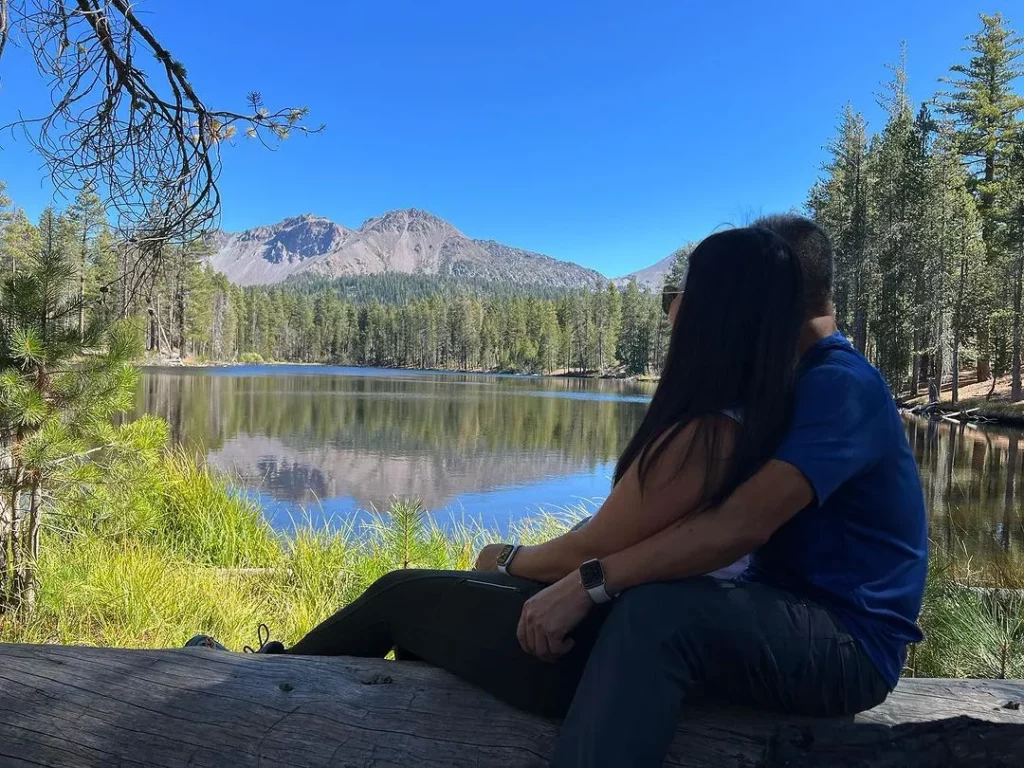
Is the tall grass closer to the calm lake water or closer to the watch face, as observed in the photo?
the watch face

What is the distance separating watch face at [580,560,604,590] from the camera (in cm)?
125

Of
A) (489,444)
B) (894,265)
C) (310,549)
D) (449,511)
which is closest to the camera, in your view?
(310,549)

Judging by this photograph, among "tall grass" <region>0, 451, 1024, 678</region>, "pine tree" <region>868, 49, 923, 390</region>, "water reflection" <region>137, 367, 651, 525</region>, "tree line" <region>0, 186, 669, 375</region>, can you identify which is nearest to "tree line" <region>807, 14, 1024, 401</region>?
"pine tree" <region>868, 49, 923, 390</region>

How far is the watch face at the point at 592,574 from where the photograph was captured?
1.25 m

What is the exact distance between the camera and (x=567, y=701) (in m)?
1.32

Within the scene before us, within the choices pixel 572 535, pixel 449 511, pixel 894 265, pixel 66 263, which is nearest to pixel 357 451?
pixel 449 511

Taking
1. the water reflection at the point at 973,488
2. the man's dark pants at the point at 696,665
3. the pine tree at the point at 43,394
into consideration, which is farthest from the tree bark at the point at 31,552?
the water reflection at the point at 973,488

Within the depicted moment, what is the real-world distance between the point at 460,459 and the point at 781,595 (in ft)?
43.5

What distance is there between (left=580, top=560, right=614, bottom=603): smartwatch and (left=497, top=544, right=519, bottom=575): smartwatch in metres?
0.31

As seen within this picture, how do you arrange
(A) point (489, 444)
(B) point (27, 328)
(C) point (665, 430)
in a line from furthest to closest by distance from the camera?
(A) point (489, 444)
(B) point (27, 328)
(C) point (665, 430)

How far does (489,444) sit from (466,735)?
613 inches

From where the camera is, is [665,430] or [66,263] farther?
[66,263]

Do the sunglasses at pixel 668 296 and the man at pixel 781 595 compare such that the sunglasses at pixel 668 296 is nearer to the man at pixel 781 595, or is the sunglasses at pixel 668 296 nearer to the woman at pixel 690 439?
the woman at pixel 690 439

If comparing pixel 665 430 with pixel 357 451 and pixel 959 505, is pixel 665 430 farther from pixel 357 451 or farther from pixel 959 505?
pixel 357 451
